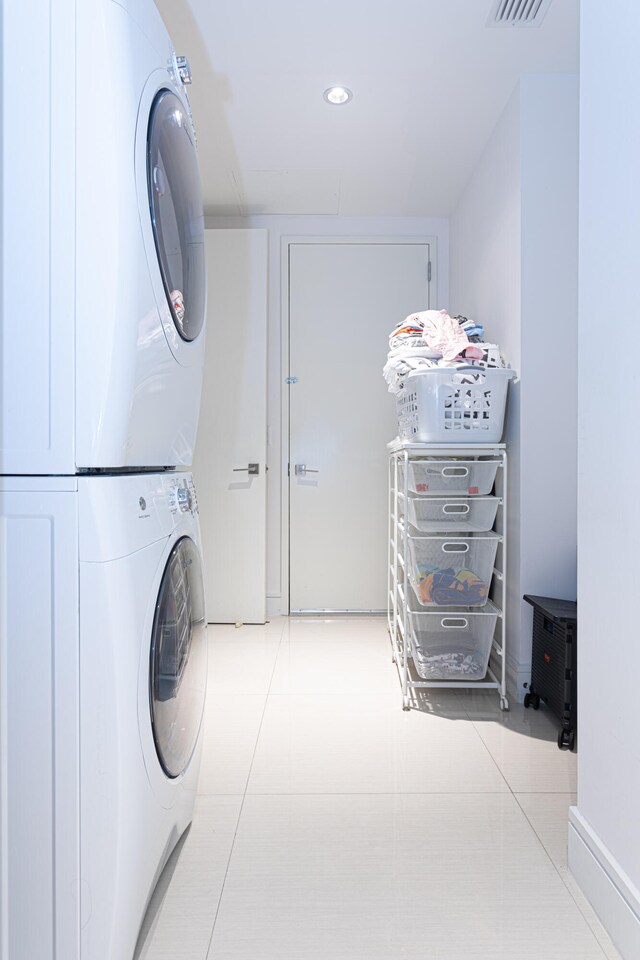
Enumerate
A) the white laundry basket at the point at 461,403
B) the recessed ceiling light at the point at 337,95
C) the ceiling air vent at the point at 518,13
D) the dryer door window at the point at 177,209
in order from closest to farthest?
the dryer door window at the point at 177,209, the ceiling air vent at the point at 518,13, the white laundry basket at the point at 461,403, the recessed ceiling light at the point at 337,95

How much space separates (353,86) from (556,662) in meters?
2.14

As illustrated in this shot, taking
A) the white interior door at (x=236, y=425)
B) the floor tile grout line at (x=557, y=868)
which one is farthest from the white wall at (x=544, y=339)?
the white interior door at (x=236, y=425)

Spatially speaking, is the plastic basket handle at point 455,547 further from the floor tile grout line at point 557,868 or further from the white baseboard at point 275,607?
the white baseboard at point 275,607

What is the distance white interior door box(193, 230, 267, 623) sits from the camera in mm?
3377

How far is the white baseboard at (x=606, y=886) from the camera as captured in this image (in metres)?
1.04

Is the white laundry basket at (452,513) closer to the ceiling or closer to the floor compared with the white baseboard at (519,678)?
closer to the ceiling

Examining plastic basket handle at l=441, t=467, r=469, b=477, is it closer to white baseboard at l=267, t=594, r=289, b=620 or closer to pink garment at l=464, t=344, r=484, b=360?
pink garment at l=464, t=344, r=484, b=360

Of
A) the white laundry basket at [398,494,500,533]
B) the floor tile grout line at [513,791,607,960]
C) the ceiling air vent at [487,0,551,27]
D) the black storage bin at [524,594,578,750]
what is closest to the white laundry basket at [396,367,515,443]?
the white laundry basket at [398,494,500,533]

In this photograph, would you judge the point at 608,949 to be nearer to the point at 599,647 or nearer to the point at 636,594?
the point at 599,647

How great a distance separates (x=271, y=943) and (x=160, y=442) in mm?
893

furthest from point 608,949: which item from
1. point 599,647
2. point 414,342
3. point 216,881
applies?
point 414,342

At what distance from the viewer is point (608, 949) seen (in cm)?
109

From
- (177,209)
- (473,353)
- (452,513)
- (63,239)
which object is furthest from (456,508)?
(63,239)

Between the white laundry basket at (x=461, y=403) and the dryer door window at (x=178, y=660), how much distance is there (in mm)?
1171
